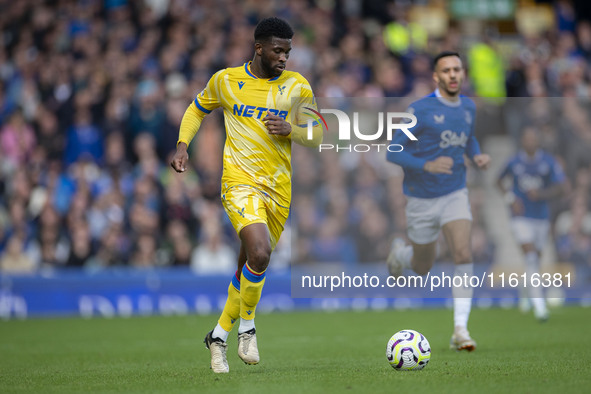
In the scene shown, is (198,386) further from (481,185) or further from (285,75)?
(481,185)

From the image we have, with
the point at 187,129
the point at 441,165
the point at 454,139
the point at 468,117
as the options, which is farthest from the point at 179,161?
the point at 468,117

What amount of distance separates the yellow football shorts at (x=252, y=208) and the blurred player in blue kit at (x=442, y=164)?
223 centimetres

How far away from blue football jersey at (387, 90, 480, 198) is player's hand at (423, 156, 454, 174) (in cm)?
4

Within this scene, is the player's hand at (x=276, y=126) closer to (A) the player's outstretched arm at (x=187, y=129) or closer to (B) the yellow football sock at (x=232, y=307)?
(A) the player's outstretched arm at (x=187, y=129)

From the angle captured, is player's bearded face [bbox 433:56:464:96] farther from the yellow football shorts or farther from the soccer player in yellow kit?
the yellow football shorts

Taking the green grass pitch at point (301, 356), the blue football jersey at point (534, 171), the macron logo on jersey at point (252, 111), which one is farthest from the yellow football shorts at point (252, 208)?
the blue football jersey at point (534, 171)

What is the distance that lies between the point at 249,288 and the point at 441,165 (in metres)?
3.05

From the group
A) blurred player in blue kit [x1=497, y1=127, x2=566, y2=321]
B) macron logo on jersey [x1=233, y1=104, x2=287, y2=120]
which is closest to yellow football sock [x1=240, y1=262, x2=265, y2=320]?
macron logo on jersey [x1=233, y1=104, x2=287, y2=120]

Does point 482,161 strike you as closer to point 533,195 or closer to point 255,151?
point 255,151

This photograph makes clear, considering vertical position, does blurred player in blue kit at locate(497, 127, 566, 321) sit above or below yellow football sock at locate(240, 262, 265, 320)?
above

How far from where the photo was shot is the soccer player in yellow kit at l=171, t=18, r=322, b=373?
8.12 m

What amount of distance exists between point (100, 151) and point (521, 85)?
30.2ft

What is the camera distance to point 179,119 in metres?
19.6

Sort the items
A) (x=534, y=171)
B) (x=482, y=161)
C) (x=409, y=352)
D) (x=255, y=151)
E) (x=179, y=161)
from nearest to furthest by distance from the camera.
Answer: (x=179, y=161)
(x=409, y=352)
(x=255, y=151)
(x=482, y=161)
(x=534, y=171)
